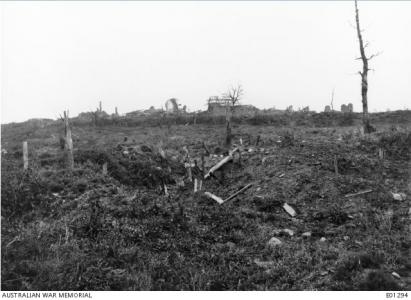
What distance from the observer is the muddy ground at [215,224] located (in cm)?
517

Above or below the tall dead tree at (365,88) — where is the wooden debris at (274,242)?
below

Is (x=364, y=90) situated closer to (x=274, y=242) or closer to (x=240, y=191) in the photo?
(x=240, y=191)

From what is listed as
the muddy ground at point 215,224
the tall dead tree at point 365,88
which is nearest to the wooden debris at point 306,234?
the muddy ground at point 215,224

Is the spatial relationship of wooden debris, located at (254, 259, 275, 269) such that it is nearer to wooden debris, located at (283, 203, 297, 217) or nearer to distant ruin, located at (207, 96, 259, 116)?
wooden debris, located at (283, 203, 297, 217)

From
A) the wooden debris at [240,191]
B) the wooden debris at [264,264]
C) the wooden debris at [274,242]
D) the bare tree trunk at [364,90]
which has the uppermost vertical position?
the bare tree trunk at [364,90]

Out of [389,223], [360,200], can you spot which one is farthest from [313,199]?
[389,223]

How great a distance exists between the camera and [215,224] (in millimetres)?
7797

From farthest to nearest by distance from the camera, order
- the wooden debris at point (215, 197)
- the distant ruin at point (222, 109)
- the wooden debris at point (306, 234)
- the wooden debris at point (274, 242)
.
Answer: the distant ruin at point (222, 109)
the wooden debris at point (215, 197)
the wooden debris at point (306, 234)
the wooden debris at point (274, 242)

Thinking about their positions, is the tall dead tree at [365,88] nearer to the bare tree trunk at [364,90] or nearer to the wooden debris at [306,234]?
the bare tree trunk at [364,90]

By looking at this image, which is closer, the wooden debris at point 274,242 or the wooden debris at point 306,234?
the wooden debris at point 274,242

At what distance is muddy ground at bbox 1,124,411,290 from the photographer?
203 inches

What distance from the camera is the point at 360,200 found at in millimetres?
8508

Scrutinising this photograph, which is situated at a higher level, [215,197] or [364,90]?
[364,90]

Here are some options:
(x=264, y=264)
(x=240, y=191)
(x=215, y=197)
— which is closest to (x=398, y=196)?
(x=240, y=191)
